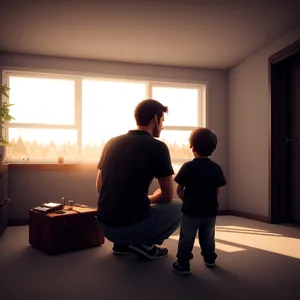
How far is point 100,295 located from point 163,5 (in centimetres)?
264

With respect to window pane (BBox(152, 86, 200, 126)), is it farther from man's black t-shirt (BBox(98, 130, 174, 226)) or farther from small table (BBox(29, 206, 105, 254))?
man's black t-shirt (BBox(98, 130, 174, 226))

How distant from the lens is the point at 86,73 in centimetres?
464

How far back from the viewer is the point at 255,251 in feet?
9.45

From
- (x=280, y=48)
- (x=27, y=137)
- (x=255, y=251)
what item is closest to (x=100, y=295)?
(x=255, y=251)

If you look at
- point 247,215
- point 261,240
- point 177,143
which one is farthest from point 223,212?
point 261,240

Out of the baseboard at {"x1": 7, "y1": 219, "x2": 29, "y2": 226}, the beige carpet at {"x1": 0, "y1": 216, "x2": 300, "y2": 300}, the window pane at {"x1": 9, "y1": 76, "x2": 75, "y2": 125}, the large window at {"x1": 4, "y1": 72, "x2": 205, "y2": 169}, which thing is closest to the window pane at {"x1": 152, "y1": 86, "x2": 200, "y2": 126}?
the large window at {"x1": 4, "y1": 72, "x2": 205, "y2": 169}

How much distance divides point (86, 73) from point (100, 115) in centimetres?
65

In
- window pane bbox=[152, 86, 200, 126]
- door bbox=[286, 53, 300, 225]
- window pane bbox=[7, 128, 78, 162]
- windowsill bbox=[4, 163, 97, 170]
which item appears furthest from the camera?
window pane bbox=[152, 86, 200, 126]

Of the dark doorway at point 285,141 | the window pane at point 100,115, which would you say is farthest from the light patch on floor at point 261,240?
the window pane at point 100,115

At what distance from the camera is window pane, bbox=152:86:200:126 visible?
501cm

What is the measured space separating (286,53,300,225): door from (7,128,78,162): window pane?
3.05 metres

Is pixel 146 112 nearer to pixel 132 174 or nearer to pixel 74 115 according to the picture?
pixel 132 174

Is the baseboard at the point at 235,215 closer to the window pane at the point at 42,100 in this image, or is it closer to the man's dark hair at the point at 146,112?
the window pane at the point at 42,100

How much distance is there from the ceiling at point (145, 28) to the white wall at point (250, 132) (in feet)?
0.75
